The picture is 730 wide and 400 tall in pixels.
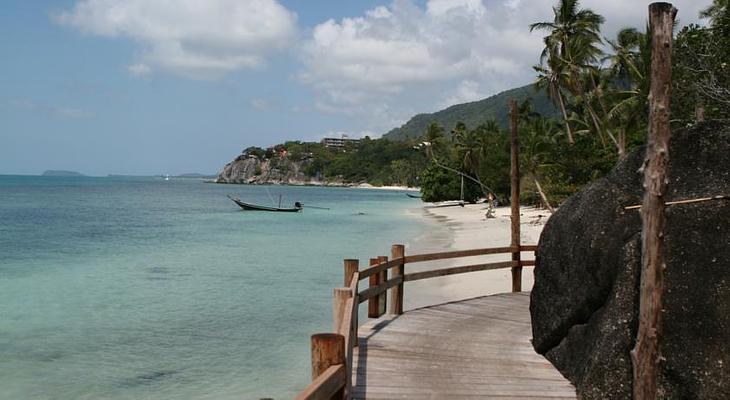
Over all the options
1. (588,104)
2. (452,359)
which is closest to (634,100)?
(588,104)

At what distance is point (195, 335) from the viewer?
1602 cm

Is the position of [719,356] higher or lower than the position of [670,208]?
lower

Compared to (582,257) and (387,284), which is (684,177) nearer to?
(582,257)

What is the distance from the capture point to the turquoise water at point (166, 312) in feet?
40.4

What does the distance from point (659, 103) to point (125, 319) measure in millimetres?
17036

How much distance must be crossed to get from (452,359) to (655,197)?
141 inches

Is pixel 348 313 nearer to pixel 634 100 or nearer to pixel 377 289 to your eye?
pixel 377 289

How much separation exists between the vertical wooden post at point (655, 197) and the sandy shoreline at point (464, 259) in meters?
12.5

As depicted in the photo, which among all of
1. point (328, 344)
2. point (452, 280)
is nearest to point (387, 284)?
point (328, 344)

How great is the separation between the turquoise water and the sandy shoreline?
268 centimetres

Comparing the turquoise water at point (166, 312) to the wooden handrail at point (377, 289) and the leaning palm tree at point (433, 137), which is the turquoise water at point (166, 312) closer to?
the wooden handrail at point (377, 289)

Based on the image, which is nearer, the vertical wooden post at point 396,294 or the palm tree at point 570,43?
the vertical wooden post at point 396,294

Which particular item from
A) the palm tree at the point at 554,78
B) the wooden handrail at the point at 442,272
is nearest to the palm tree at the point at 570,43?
the palm tree at the point at 554,78

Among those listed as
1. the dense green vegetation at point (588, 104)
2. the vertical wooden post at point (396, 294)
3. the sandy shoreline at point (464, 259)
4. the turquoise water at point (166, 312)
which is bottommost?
the turquoise water at point (166, 312)
